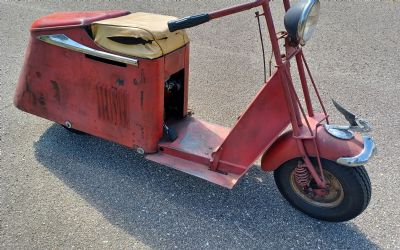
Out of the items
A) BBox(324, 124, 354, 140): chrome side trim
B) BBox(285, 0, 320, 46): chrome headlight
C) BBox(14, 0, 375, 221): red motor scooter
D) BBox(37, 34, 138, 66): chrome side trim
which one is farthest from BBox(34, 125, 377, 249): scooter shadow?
BBox(285, 0, 320, 46): chrome headlight

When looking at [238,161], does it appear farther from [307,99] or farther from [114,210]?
[114,210]

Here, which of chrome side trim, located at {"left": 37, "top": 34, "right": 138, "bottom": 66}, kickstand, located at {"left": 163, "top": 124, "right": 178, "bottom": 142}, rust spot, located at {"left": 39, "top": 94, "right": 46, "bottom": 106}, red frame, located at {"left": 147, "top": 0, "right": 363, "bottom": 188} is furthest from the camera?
rust spot, located at {"left": 39, "top": 94, "right": 46, "bottom": 106}

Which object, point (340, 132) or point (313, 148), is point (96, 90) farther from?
point (340, 132)

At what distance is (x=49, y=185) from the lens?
2.93 m

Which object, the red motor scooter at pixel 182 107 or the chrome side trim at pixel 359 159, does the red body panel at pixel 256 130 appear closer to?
the red motor scooter at pixel 182 107

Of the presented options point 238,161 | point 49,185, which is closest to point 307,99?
point 238,161

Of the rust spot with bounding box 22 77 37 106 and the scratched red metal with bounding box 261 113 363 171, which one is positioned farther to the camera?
the rust spot with bounding box 22 77 37 106

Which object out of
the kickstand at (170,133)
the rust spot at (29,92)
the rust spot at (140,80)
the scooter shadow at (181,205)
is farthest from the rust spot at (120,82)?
the rust spot at (29,92)

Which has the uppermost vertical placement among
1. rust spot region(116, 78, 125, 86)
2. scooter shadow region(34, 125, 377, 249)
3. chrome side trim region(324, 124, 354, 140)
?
rust spot region(116, 78, 125, 86)

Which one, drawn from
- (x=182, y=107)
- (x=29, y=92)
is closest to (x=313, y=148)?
(x=182, y=107)

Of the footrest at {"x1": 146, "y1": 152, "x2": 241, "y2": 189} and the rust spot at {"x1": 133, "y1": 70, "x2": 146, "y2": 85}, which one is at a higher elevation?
the rust spot at {"x1": 133, "y1": 70, "x2": 146, "y2": 85}

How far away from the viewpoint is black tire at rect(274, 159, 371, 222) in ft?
7.81

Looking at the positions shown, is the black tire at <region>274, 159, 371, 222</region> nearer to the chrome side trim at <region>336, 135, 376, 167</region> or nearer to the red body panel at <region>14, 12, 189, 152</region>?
the chrome side trim at <region>336, 135, 376, 167</region>

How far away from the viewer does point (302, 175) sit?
2.55 metres
